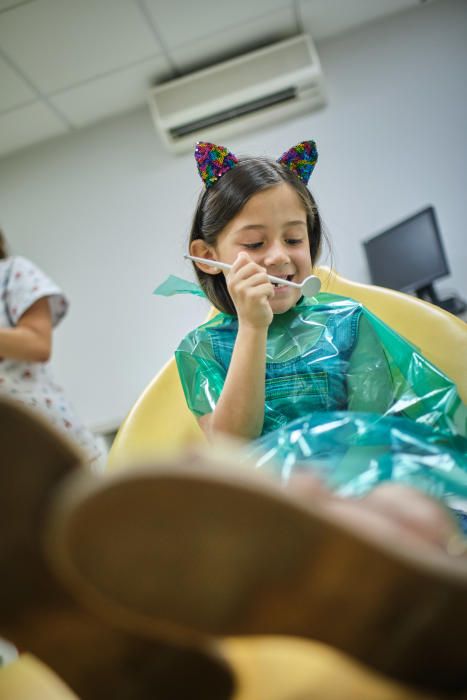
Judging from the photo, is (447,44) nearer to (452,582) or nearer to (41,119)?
(41,119)

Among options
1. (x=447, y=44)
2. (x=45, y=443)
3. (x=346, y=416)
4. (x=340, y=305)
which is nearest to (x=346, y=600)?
(x=45, y=443)

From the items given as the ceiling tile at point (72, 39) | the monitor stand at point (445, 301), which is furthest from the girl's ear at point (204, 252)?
the ceiling tile at point (72, 39)

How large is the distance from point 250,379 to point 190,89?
224cm

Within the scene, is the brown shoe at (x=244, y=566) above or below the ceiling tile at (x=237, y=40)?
below

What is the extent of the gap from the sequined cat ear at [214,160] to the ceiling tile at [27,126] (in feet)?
6.47

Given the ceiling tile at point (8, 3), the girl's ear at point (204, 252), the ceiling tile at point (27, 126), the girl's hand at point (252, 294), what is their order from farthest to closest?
the ceiling tile at point (27, 126)
the ceiling tile at point (8, 3)
the girl's ear at point (204, 252)
the girl's hand at point (252, 294)

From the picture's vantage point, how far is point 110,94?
257cm

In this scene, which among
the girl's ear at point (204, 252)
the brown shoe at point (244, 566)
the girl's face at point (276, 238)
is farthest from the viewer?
the girl's ear at point (204, 252)

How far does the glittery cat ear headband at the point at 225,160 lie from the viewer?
3.08 ft

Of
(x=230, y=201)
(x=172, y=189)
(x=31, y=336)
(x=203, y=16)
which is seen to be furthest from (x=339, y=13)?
(x=31, y=336)

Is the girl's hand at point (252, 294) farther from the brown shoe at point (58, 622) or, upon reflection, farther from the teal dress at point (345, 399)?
the brown shoe at point (58, 622)

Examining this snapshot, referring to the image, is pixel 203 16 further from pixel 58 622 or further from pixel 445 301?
pixel 58 622

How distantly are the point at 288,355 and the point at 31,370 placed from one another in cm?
64

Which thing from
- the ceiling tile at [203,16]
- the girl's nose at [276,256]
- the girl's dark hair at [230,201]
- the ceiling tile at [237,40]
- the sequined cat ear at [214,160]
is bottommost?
the girl's nose at [276,256]
